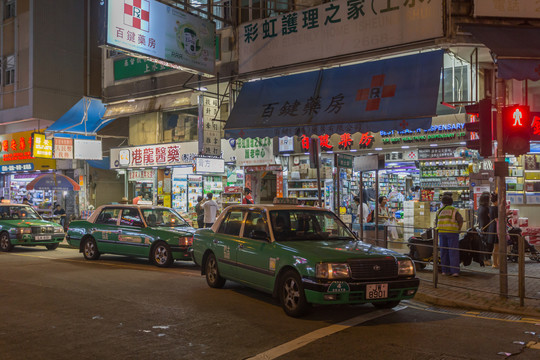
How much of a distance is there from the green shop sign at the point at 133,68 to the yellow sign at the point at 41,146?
5395 mm

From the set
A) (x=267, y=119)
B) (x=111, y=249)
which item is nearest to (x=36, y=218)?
(x=111, y=249)

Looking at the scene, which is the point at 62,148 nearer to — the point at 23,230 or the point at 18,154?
the point at 23,230

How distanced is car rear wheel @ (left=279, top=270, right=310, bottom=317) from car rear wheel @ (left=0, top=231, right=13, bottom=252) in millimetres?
11905

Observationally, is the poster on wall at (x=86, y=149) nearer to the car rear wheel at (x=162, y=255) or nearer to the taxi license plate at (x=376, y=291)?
the car rear wheel at (x=162, y=255)

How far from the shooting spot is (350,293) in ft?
21.8

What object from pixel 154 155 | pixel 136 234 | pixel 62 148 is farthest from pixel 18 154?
pixel 136 234

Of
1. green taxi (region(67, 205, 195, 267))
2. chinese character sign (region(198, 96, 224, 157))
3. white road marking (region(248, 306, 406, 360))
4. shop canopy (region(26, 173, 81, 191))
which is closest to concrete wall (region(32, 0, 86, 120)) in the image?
shop canopy (region(26, 173, 81, 191))

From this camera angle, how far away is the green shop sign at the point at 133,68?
19.6 metres

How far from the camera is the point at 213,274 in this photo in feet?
30.4

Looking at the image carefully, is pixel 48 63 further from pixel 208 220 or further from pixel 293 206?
pixel 293 206

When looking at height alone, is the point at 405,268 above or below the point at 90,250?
above

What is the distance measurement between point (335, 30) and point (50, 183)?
15.1m

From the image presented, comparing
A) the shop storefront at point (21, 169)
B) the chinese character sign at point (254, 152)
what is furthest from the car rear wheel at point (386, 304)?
the shop storefront at point (21, 169)

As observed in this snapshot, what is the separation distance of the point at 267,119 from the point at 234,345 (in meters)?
8.94
